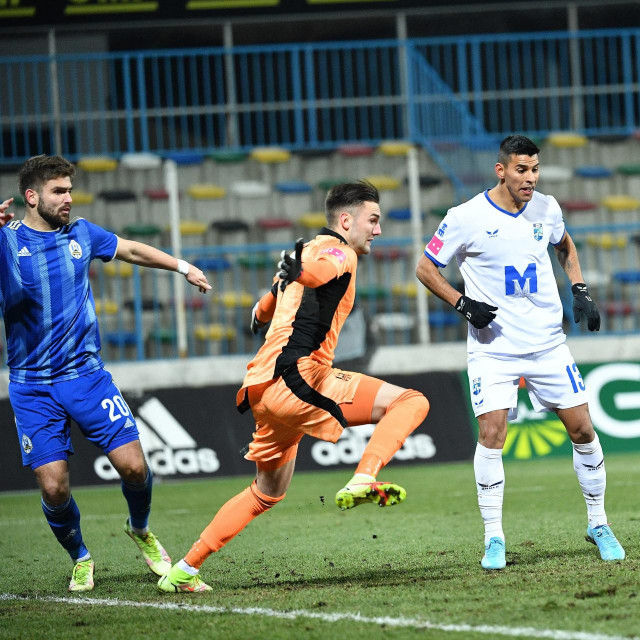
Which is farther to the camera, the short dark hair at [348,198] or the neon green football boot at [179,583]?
the neon green football boot at [179,583]

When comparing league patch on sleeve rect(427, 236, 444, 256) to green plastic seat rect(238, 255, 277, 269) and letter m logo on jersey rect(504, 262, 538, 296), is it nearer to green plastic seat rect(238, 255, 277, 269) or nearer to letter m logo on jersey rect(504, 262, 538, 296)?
letter m logo on jersey rect(504, 262, 538, 296)

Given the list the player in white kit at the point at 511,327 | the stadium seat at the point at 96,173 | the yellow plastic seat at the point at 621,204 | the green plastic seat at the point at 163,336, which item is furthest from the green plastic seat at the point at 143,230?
the player in white kit at the point at 511,327

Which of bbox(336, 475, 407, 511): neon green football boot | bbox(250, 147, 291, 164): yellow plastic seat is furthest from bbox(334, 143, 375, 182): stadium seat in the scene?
bbox(336, 475, 407, 511): neon green football boot

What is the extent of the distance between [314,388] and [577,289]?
1834 millimetres

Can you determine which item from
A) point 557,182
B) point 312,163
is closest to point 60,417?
point 312,163

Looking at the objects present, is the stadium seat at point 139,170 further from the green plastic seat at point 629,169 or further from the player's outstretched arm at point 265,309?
the player's outstretched arm at point 265,309

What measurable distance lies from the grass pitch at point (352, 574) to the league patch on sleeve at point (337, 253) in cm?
159

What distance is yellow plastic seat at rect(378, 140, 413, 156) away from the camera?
17141mm

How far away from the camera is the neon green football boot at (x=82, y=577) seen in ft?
19.8

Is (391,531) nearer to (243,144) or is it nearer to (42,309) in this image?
(42,309)

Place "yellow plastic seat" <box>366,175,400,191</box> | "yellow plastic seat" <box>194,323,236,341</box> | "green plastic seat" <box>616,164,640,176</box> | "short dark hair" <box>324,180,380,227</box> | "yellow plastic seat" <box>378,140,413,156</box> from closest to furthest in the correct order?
"short dark hair" <box>324,180,380,227</box>
"yellow plastic seat" <box>194,323,236,341</box>
"yellow plastic seat" <box>366,175,400,191</box>
"yellow plastic seat" <box>378,140,413,156</box>
"green plastic seat" <box>616,164,640,176</box>

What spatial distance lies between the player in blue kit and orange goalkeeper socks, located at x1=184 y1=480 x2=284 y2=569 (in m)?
0.60

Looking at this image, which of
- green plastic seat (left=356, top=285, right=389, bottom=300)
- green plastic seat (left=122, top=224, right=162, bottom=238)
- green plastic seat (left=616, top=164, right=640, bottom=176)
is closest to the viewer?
green plastic seat (left=356, top=285, right=389, bottom=300)

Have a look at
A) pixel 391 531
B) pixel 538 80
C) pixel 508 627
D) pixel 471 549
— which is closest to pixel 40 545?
pixel 391 531
